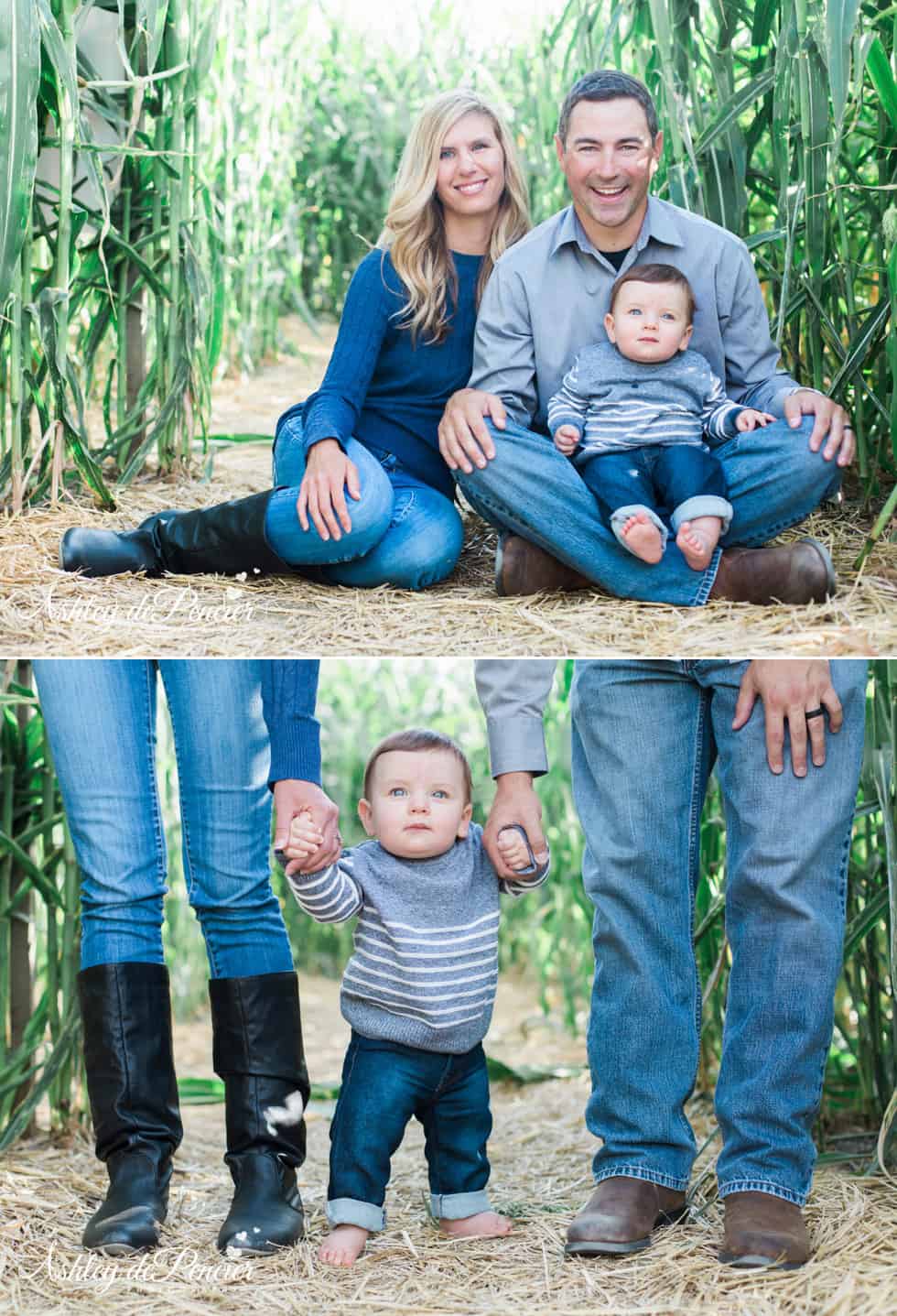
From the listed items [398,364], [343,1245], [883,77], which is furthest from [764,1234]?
[883,77]

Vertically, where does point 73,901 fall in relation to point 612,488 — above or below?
below

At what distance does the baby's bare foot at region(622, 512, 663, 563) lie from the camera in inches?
68.5

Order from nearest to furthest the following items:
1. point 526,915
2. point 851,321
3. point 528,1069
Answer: point 851,321 → point 528,1069 → point 526,915

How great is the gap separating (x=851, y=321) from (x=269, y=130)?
2.90m

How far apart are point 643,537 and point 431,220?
24.2 inches

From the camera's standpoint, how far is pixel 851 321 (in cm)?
196

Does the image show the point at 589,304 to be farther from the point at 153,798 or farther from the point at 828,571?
the point at 153,798

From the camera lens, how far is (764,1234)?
141cm

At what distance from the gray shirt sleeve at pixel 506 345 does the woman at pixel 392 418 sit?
10cm

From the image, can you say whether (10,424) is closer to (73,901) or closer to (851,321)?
(73,901)

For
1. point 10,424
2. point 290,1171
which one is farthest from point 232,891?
point 10,424

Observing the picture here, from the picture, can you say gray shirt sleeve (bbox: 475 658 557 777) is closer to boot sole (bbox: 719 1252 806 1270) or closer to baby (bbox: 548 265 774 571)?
baby (bbox: 548 265 774 571)

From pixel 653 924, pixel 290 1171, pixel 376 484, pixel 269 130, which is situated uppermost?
pixel 269 130

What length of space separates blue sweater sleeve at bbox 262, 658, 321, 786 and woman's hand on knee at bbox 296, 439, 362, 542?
35 centimetres
